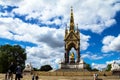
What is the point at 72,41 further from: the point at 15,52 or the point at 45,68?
the point at 45,68

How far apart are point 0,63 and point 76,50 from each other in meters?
23.1

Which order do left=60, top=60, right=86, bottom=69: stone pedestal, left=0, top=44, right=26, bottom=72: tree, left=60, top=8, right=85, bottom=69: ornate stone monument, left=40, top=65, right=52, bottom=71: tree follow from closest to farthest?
left=60, top=60, right=86, bottom=69: stone pedestal, left=60, top=8, right=85, bottom=69: ornate stone monument, left=0, top=44, right=26, bottom=72: tree, left=40, top=65, right=52, bottom=71: tree

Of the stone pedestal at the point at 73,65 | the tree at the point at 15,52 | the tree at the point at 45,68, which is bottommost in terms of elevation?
the stone pedestal at the point at 73,65

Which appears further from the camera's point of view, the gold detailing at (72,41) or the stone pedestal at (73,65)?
the gold detailing at (72,41)

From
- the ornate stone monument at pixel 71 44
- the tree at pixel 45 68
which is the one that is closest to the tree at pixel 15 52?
the ornate stone monument at pixel 71 44

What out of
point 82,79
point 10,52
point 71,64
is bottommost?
point 82,79

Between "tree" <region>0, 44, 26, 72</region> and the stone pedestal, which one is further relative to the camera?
"tree" <region>0, 44, 26, 72</region>

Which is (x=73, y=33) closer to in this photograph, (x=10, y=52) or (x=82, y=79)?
(x=10, y=52)

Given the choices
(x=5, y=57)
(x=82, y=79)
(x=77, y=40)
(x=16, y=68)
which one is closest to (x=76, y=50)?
(x=77, y=40)

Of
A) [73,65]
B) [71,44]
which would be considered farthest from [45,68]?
[73,65]

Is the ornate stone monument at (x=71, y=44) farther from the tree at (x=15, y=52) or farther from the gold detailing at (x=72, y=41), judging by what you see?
the tree at (x=15, y=52)

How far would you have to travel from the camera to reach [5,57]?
8162 centimetres

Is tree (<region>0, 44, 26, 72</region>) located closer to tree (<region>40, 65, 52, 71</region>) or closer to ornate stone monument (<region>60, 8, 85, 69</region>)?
ornate stone monument (<region>60, 8, 85, 69</region>)

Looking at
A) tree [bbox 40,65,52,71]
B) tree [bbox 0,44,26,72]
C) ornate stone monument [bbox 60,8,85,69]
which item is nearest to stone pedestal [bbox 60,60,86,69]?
ornate stone monument [bbox 60,8,85,69]
